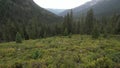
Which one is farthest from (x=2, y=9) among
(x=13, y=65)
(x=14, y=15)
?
(x=13, y=65)

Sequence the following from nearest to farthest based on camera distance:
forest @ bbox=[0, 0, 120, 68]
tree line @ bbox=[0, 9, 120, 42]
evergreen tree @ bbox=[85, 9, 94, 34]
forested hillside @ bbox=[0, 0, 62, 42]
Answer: forest @ bbox=[0, 0, 120, 68]
evergreen tree @ bbox=[85, 9, 94, 34]
tree line @ bbox=[0, 9, 120, 42]
forested hillside @ bbox=[0, 0, 62, 42]

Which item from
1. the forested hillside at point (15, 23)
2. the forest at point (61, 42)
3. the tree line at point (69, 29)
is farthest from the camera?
the forested hillside at point (15, 23)

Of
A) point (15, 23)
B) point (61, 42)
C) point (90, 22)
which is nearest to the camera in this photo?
point (61, 42)

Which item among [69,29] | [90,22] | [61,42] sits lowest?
[61,42]

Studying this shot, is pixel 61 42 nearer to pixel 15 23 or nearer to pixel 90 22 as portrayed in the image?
pixel 90 22

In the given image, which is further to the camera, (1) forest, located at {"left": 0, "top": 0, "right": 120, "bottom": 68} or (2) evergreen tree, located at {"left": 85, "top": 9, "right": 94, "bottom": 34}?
(2) evergreen tree, located at {"left": 85, "top": 9, "right": 94, "bottom": 34}

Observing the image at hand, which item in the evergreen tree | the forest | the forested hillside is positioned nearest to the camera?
the forest

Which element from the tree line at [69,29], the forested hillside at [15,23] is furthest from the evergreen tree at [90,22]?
the forested hillside at [15,23]

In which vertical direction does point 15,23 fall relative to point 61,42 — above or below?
above

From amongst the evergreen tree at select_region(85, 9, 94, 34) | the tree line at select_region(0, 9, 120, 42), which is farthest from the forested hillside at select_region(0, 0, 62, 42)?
the evergreen tree at select_region(85, 9, 94, 34)

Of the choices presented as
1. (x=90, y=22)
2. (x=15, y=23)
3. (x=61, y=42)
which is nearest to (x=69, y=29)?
(x=90, y=22)

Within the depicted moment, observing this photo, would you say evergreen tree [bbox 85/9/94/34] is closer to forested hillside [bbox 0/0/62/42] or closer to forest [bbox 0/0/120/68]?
forest [bbox 0/0/120/68]

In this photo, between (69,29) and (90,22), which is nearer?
(90,22)

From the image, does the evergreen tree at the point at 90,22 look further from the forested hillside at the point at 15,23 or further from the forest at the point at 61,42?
the forested hillside at the point at 15,23
